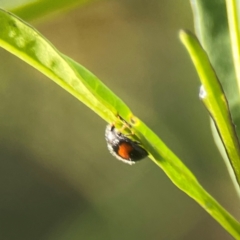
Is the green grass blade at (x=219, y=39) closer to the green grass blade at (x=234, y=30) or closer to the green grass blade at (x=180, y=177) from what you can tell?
the green grass blade at (x=234, y=30)

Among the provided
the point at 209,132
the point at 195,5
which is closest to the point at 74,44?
the point at 209,132

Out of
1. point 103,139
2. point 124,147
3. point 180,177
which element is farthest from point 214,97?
point 103,139

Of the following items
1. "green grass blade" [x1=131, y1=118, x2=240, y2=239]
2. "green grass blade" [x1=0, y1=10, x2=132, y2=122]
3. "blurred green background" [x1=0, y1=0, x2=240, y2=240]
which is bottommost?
"green grass blade" [x1=131, y1=118, x2=240, y2=239]

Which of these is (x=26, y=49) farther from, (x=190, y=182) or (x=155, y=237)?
(x=155, y=237)

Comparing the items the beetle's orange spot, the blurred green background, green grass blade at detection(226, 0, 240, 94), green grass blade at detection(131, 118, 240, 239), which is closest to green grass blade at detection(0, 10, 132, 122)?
green grass blade at detection(131, 118, 240, 239)

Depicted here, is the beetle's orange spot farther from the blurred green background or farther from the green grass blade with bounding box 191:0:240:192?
the blurred green background

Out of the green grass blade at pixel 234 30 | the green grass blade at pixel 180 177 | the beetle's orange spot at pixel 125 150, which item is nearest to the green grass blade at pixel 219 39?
the green grass blade at pixel 234 30

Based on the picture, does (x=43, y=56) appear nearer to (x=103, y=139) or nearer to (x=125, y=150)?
(x=125, y=150)

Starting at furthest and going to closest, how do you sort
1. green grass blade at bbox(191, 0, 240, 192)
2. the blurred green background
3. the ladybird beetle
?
the blurred green background < the ladybird beetle < green grass blade at bbox(191, 0, 240, 192)
